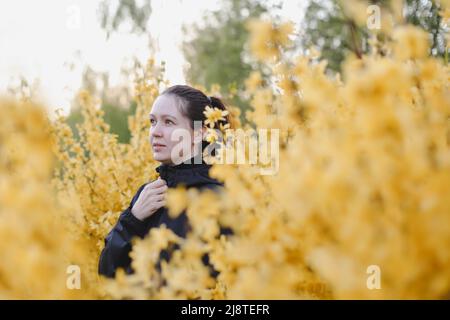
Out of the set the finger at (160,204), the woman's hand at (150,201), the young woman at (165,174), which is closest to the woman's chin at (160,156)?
the young woman at (165,174)

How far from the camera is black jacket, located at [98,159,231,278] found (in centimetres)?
256

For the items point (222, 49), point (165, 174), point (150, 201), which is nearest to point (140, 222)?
point (150, 201)

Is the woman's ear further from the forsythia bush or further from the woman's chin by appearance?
the forsythia bush

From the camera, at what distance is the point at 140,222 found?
2615 mm

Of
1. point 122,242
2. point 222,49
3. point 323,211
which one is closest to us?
point 323,211

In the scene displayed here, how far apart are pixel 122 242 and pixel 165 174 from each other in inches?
15.3

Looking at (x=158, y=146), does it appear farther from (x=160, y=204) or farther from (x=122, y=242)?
(x=122, y=242)

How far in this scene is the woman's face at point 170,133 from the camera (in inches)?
104

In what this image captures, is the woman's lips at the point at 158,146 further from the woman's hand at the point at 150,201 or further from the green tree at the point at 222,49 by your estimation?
the green tree at the point at 222,49

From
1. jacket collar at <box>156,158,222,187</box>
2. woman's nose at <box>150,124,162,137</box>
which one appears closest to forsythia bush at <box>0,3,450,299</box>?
jacket collar at <box>156,158,222,187</box>

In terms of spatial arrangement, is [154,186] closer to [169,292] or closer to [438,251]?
[169,292]

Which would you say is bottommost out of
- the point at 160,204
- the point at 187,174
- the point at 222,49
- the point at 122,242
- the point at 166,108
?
the point at 122,242

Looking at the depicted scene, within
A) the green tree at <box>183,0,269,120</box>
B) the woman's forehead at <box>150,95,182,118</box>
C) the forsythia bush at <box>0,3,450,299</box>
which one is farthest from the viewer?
the green tree at <box>183,0,269,120</box>

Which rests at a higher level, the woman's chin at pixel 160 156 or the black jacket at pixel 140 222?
the woman's chin at pixel 160 156
